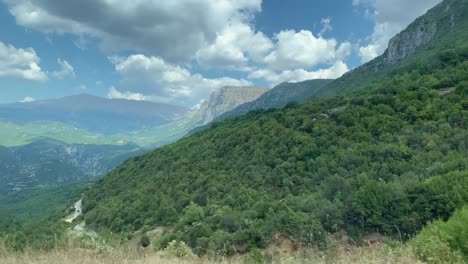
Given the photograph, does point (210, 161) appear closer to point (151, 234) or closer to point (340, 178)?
point (151, 234)

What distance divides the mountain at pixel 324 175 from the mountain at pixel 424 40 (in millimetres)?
23834

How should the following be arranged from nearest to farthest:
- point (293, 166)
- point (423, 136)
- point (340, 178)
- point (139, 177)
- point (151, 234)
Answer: point (340, 178), point (423, 136), point (151, 234), point (293, 166), point (139, 177)

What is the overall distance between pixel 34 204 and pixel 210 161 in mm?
129424

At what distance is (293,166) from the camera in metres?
62.1

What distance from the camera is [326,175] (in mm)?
55719

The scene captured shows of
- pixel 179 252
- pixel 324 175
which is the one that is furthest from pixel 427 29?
pixel 179 252

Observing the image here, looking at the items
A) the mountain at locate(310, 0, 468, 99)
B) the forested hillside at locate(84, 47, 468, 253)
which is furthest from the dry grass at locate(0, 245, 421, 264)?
the mountain at locate(310, 0, 468, 99)

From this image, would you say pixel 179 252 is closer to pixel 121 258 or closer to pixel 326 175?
pixel 121 258

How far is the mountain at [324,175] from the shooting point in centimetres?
3703

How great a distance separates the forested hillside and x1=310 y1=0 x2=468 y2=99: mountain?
25.8m

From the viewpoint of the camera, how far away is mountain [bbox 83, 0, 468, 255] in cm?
3703

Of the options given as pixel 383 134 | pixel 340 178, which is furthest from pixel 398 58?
pixel 340 178

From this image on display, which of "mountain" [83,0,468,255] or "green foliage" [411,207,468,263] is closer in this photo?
"green foliage" [411,207,468,263]

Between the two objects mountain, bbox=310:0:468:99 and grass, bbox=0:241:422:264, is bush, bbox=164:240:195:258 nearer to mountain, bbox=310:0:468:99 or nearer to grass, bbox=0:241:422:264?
grass, bbox=0:241:422:264
